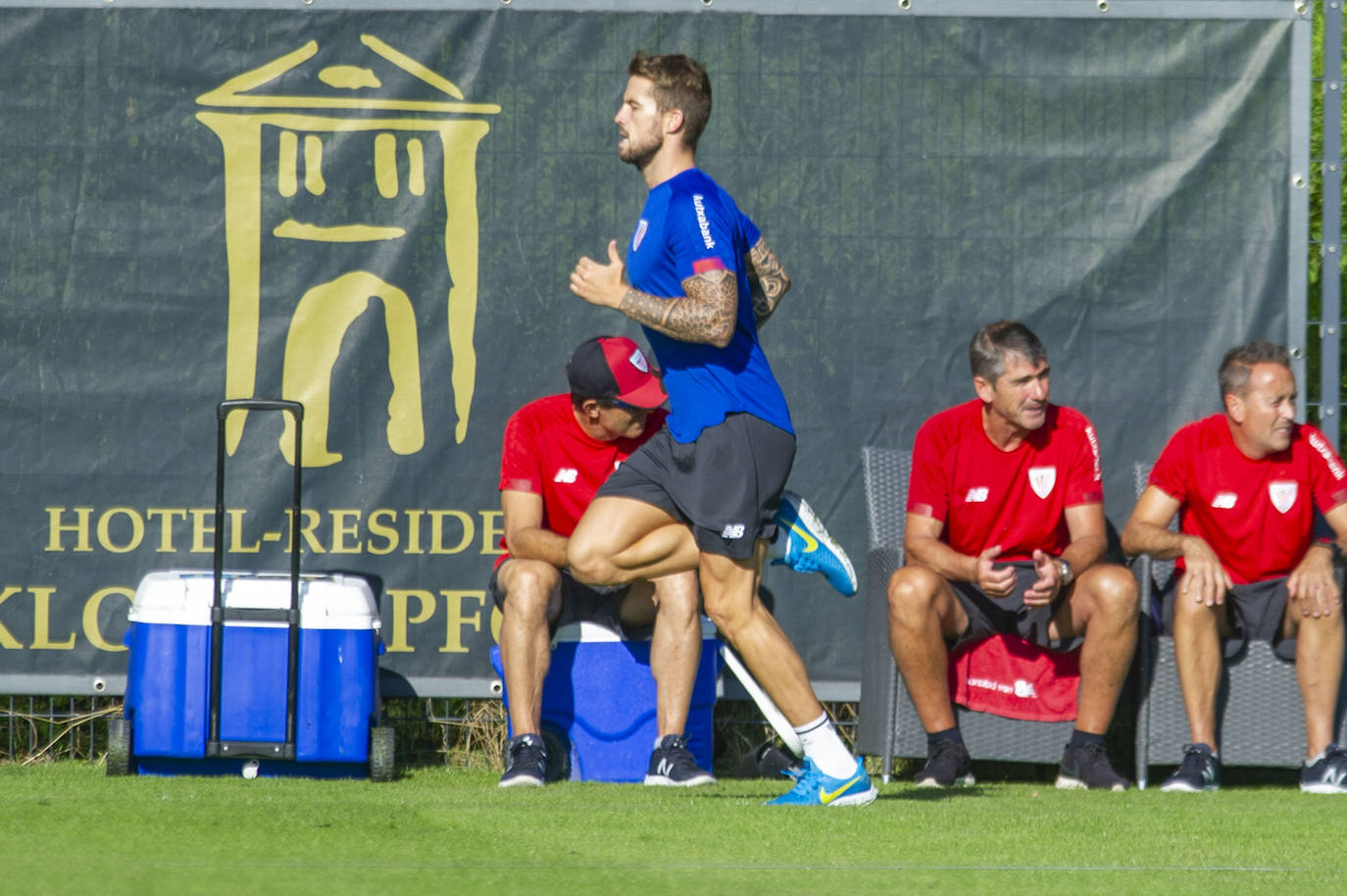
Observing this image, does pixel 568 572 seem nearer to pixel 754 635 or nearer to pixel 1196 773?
pixel 754 635

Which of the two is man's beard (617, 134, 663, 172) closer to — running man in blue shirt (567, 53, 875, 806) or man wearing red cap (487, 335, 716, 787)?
running man in blue shirt (567, 53, 875, 806)

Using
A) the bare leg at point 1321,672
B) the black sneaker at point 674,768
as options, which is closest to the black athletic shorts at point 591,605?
the black sneaker at point 674,768

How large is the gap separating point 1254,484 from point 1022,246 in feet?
3.59

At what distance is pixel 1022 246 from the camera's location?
5547 mm

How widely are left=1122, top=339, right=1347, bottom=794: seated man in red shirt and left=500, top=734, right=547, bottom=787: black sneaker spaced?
1774mm

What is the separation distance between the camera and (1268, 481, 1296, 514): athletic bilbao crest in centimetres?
503

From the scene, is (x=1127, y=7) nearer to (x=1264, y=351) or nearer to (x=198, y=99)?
(x=1264, y=351)

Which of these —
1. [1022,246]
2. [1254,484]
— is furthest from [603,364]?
[1254,484]

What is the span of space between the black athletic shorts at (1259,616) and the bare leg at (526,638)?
6.05 ft

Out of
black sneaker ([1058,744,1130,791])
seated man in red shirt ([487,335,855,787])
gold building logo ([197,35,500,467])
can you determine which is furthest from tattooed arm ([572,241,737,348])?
black sneaker ([1058,744,1130,791])

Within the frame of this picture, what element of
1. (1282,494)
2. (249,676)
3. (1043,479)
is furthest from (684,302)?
(1282,494)

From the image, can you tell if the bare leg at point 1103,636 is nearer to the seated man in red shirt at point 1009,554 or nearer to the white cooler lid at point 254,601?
the seated man in red shirt at point 1009,554

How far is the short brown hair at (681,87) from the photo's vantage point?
3.91m

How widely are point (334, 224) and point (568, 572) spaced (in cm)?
141
